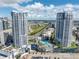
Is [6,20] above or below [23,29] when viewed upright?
above

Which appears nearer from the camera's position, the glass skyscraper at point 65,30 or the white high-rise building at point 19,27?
the white high-rise building at point 19,27

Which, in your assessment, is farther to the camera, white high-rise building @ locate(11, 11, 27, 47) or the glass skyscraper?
the glass skyscraper

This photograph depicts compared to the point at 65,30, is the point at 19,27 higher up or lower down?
higher up

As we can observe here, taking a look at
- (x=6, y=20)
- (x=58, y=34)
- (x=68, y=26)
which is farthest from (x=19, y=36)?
(x=6, y=20)

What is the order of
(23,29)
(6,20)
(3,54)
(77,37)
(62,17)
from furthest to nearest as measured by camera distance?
1. (6,20)
2. (77,37)
3. (62,17)
4. (23,29)
5. (3,54)

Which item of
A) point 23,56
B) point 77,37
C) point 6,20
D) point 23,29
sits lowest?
point 23,56

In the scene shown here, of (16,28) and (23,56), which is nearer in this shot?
(23,56)

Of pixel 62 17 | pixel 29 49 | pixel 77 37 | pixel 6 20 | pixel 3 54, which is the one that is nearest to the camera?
pixel 3 54

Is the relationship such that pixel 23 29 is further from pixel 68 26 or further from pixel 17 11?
pixel 68 26

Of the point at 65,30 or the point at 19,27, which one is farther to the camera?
the point at 65,30
